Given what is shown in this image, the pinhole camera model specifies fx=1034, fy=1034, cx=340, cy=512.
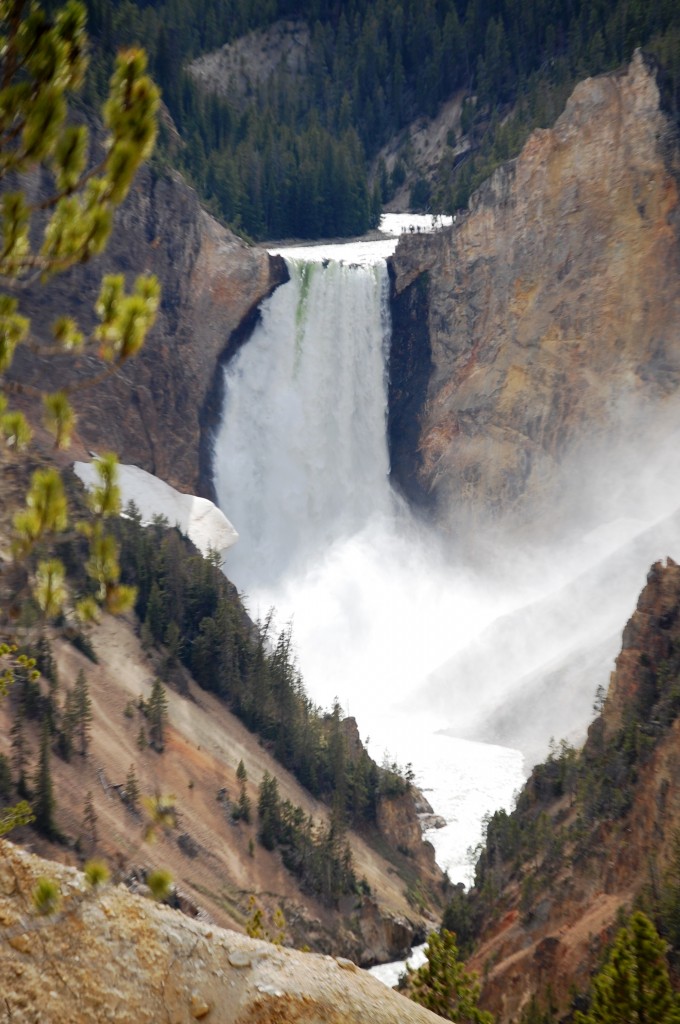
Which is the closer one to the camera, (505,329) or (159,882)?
(159,882)

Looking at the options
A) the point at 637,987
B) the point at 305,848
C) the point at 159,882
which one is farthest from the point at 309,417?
the point at 159,882

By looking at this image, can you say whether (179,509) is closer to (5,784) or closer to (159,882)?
(5,784)

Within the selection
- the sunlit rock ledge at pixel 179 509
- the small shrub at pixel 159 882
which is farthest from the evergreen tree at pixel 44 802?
the sunlit rock ledge at pixel 179 509

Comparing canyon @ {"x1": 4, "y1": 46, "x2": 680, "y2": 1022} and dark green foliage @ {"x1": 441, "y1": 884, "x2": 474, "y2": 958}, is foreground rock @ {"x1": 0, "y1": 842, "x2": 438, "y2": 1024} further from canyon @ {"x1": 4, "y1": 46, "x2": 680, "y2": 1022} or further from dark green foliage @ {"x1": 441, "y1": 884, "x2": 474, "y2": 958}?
canyon @ {"x1": 4, "y1": 46, "x2": 680, "y2": 1022}

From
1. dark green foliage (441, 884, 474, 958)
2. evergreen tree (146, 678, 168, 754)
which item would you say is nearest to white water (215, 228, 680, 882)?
evergreen tree (146, 678, 168, 754)

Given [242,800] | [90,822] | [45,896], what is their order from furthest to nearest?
1. [242,800]
2. [90,822]
3. [45,896]

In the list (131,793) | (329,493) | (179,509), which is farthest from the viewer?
(329,493)

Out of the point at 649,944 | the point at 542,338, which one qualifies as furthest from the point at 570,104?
the point at 649,944
